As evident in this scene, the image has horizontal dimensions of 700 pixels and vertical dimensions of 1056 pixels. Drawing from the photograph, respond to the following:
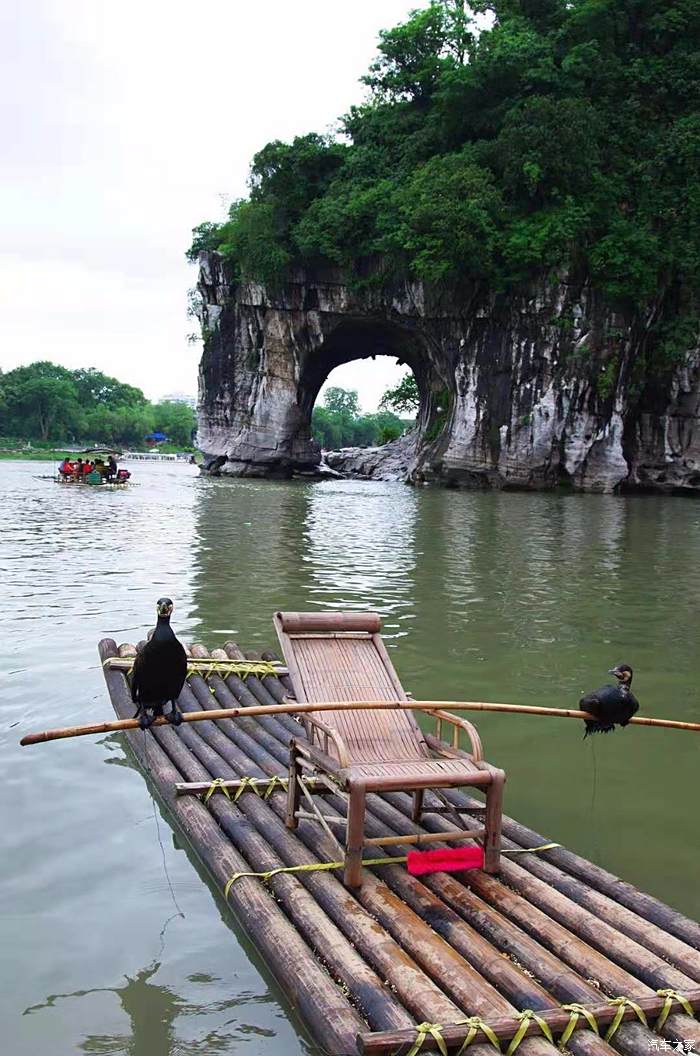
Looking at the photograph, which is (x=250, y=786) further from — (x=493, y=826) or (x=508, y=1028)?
(x=508, y=1028)

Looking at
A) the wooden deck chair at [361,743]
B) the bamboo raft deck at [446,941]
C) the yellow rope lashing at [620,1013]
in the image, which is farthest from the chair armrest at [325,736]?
the yellow rope lashing at [620,1013]

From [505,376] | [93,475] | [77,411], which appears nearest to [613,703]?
[93,475]

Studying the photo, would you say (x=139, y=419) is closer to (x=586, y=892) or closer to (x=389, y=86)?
(x=389, y=86)

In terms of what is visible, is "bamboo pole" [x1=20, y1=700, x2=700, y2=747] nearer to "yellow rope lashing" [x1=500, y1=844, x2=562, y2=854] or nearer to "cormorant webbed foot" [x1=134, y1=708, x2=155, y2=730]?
"cormorant webbed foot" [x1=134, y1=708, x2=155, y2=730]

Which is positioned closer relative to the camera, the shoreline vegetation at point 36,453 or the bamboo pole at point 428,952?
the bamboo pole at point 428,952

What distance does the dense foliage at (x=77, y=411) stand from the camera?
74.7 meters

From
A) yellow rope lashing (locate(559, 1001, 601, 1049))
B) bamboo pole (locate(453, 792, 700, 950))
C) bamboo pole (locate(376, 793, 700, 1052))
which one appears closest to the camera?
yellow rope lashing (locate(559, 1001, 601, 1049))

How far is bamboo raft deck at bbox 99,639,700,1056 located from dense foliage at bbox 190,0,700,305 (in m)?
28.9

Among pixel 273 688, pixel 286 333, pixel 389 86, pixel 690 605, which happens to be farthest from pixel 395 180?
pixel 273 688

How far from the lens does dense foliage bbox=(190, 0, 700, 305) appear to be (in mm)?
29656

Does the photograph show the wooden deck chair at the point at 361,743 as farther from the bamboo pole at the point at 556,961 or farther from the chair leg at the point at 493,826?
the bamboo pole at the point at 556,961

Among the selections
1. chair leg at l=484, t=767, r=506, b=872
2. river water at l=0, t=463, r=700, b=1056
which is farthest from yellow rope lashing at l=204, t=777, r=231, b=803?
chair leg at l=484, t=767, r=506, b=872

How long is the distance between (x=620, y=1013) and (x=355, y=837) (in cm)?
115

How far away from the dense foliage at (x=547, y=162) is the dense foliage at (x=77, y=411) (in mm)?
46893
